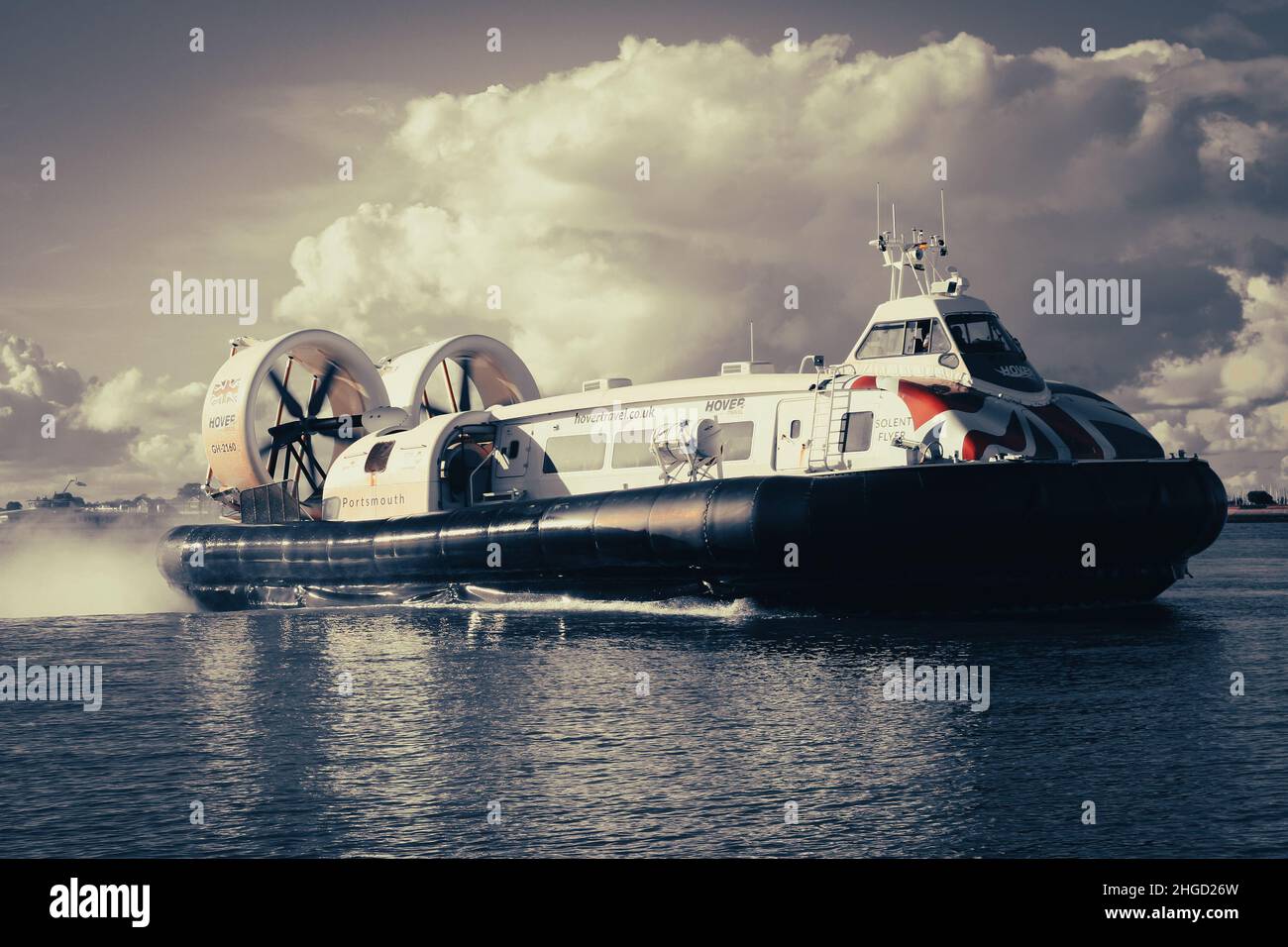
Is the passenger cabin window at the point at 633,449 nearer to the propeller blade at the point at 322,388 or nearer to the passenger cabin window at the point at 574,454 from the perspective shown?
the passenger cabin window at the point at 574,454

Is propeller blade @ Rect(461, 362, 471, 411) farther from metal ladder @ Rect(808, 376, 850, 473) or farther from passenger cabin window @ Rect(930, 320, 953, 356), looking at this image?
passenger cabin window @ Rect(930, 320, 953, 356)

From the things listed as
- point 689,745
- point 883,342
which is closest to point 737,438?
point 883,342

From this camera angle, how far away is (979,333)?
1529cm

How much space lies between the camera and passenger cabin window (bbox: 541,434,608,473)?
17.7 metres

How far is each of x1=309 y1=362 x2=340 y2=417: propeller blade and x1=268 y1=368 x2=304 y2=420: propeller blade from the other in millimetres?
289

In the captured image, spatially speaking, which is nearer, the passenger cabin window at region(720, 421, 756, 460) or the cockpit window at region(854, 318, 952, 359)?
the cockpit window at region(854, 318, 952, 359)

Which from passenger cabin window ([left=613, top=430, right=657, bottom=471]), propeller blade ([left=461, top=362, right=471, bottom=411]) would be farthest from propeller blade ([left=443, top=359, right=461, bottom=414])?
passenger cabin window ([left=613, top=430, right=657, bottom=471])

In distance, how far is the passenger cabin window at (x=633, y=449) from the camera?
55.6 feet

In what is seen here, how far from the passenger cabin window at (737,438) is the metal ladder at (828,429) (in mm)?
1109

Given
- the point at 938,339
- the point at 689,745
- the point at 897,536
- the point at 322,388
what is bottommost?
the point at 689,745

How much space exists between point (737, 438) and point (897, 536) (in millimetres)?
3096

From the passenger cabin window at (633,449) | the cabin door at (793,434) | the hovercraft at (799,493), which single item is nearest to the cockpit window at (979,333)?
the hovercraft at (799,493)

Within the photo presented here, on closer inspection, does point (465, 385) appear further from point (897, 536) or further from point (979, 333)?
point (897, 536)
